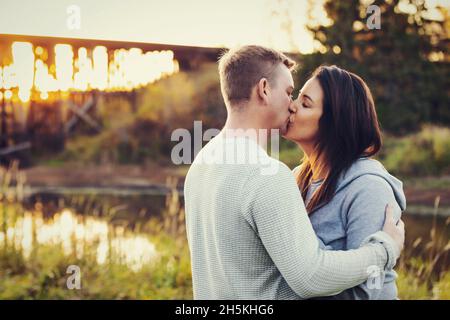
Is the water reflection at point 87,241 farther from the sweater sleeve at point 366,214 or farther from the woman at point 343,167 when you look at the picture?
the sweater sleeve at point 366,214

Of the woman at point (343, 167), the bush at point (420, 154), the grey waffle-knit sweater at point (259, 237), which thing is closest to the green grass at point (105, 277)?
the woman at point (343, 167)

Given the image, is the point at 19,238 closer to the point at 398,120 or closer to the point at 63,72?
the point at 63,72

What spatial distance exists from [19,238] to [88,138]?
613 centimetres

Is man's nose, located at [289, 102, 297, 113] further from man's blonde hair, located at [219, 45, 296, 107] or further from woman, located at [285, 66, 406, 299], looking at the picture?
man's blonde hair, located at [219, 45, 296, 107]

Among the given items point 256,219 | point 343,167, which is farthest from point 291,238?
point 343,167

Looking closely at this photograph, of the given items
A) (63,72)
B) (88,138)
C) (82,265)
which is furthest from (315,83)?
(88,138)

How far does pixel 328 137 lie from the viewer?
1.85 metres

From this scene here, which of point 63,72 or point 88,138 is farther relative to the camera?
point 88,138

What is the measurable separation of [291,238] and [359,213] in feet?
0.91

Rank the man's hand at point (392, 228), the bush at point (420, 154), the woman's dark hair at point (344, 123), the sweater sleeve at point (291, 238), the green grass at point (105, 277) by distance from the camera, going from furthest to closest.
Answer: the bush at point (420, 154)
the green grass at point (105, 277)
the woman's dark hair at point (344, 123)
the man's hand at point (392, 228)
the sweater sleeve at point (291, 238)

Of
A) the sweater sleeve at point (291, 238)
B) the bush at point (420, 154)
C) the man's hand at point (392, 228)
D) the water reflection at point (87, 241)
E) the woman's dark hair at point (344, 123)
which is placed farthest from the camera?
the bush at point (420, 154)

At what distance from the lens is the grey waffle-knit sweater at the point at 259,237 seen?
1.43 meters

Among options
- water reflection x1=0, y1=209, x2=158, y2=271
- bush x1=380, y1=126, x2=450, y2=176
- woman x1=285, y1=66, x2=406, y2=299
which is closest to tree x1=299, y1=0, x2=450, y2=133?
bush x1=380, y1=126, x2=450, y2=176

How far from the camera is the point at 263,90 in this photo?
63.0 inches
